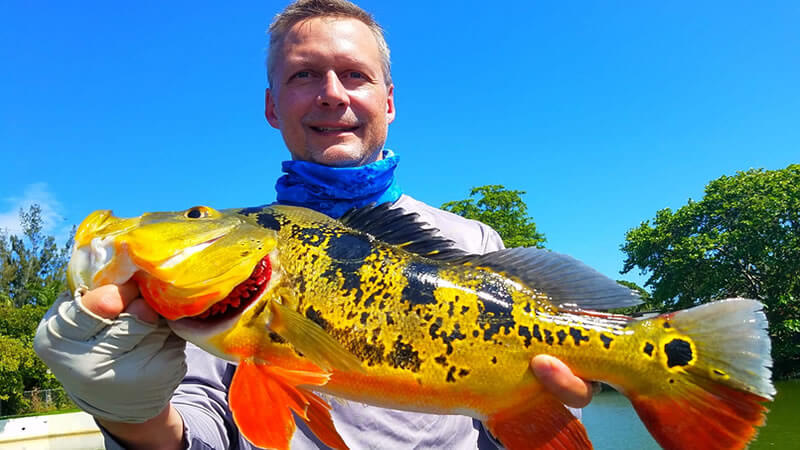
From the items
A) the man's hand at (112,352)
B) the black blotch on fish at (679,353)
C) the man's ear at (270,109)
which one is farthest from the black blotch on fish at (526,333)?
the man's ear at (270,109)

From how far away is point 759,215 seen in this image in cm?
3459

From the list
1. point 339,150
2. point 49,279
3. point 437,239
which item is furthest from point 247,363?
point 49,279

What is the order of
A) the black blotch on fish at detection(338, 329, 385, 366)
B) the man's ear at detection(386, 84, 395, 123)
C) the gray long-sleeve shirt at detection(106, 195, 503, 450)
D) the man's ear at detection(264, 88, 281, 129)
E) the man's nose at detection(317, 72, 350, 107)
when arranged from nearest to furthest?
the black blotch on fish at detection(338, 329, 385, 366) < the gray long-sleeve shirt at detection(106, 195, 503, 450) < the man's nose at detection(317, 72, 350, 107) < the man's ear at detection(264, 88, 281, 129) < the man's ear at detection(386, 84, 395, 123)

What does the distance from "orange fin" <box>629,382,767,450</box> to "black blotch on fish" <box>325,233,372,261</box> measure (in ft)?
4.13

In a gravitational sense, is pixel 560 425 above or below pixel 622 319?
below

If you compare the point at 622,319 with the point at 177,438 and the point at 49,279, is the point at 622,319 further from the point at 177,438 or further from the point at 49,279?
the point at 49,279

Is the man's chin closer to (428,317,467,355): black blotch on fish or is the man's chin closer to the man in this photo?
the man

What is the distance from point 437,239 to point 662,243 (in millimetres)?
41565

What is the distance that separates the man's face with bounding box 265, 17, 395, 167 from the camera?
3.47 meters

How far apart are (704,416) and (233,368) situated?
2381 mm

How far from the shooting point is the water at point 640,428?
17.2m

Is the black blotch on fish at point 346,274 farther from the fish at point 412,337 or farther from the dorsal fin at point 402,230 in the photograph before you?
the dorsal fin at point 402,230

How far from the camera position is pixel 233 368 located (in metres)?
3.08

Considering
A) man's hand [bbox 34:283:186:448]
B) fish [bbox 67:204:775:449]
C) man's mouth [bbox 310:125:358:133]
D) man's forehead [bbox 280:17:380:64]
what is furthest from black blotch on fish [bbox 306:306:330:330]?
man's forehead [bbox 280:17:380:64]
